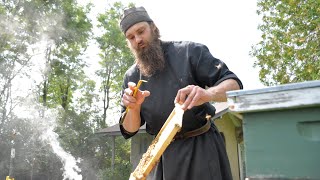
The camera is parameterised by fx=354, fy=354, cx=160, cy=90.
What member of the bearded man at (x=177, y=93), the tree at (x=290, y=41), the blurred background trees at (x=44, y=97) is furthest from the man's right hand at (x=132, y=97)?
the blurred background trees at (x=44, y=97)

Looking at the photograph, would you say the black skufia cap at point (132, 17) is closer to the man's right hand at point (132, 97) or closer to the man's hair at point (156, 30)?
the man's hair at point (156, 30)

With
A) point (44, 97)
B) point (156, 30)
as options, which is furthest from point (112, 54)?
point (156, 30)

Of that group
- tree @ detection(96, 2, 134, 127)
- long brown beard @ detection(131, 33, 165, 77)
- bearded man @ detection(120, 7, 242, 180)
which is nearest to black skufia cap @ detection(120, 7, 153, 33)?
bearded man @ detection(120, 7, 242, 180)

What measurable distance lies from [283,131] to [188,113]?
48.4 inches

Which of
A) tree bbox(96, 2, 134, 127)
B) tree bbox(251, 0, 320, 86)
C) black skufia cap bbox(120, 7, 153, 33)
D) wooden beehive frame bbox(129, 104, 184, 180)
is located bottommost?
wooden beehive frame bbox(129, 104, 184, 180)

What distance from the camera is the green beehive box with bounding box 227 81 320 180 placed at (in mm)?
1168

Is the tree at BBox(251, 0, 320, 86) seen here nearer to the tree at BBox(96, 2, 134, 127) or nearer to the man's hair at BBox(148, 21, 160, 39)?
the man's hair at BBox(148, 21, 160, 39)

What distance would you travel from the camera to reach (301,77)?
11430 mm

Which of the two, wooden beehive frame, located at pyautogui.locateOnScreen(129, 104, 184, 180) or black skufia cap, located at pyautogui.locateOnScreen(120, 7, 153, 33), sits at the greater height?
black skufia cap, located at pyautogui.locateOnScreen(120, 7, 153, 33)

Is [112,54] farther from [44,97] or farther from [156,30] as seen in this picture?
[156,30]

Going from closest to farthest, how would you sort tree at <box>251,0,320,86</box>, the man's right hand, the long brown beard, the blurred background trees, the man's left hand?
the man's left hand < the man's right hand < the long brown beard < tree at <box>251,0,320,86</box> < the blurred background trees

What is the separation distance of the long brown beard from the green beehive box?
1363 mm

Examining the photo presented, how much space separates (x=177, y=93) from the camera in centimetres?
223

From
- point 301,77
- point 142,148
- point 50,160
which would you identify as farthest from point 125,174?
point 301,77
